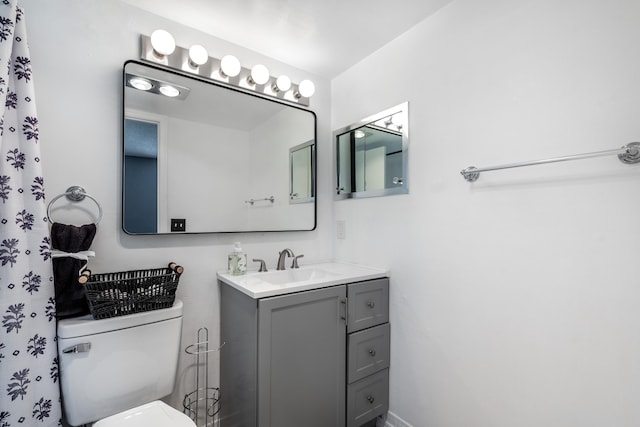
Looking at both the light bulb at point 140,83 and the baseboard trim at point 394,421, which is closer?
the light bulb at point 140,83

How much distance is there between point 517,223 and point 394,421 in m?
1.26

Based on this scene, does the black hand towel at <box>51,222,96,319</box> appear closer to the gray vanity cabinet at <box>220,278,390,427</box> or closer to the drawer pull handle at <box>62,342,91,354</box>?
the drawer pull handle at <box>62,342,91,354</box>

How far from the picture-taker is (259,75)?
170cm

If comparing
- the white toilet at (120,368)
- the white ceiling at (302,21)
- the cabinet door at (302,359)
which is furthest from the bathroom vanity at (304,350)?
the white ceiling at (302,21)

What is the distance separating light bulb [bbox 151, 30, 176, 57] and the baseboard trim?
7.41 ft

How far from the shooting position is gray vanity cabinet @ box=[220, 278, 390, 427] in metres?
1.26

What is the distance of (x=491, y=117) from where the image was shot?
4.12ft

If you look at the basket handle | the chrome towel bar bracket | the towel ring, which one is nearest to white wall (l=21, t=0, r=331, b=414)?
the towel ring

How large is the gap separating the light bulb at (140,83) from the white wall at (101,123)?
6 cm

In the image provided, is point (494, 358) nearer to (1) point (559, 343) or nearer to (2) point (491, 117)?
(1) point (559, 343)

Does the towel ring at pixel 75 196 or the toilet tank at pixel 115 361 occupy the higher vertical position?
the towel ring at pixel 75 196

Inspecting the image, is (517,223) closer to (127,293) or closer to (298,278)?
(298,278)

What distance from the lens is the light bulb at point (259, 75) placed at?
170 centimetres

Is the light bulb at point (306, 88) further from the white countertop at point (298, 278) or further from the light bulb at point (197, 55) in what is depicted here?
the white countertop at point (298, 278)
